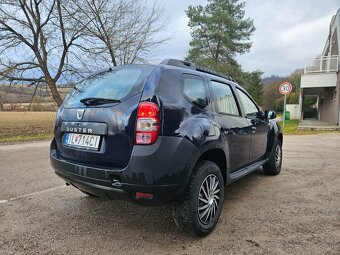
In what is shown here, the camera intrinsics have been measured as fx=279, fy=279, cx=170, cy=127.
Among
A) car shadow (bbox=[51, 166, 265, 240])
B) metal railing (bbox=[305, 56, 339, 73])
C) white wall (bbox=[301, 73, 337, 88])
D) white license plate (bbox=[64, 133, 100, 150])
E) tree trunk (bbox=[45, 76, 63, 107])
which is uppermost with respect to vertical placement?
metal railing (bbox=[305, 56, 339, 73])

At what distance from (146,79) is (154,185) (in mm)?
1025

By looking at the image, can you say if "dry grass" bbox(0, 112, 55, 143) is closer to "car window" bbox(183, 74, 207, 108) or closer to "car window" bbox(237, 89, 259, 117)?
"car window" bbox(237, 89, 259, 117)

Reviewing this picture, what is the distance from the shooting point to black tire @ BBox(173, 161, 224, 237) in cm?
275

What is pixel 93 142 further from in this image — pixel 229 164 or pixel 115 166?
pixel 229 164

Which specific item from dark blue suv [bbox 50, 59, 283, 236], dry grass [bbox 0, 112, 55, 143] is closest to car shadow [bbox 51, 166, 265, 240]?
dark blue suv [bbox 50, 59, 283, 236]

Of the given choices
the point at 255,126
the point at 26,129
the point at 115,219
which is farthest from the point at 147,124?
the point at 26,129

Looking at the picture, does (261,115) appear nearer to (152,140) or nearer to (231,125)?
(231,125)

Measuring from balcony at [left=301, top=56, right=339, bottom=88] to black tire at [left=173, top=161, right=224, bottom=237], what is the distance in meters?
18.0

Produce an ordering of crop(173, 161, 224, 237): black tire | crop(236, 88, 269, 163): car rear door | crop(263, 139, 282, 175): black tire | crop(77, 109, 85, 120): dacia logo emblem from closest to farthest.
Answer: crop(173, 161, 224, 237): black tire → crop(77, 109, 85, 120): dacia logo emblem → crop(236, 88, 269, 163): car rear door → crop(263, 139, 282, 175): black tire

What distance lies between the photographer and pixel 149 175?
2486mm

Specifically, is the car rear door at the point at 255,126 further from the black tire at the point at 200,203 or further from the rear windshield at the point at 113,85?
the rear windshield at the point at 113,85

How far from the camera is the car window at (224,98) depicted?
3.50 metres

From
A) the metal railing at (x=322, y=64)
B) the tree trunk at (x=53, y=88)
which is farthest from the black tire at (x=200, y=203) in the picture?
the metal railing at (x=322, y=64)

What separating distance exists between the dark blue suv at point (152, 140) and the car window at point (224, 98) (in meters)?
0.03
